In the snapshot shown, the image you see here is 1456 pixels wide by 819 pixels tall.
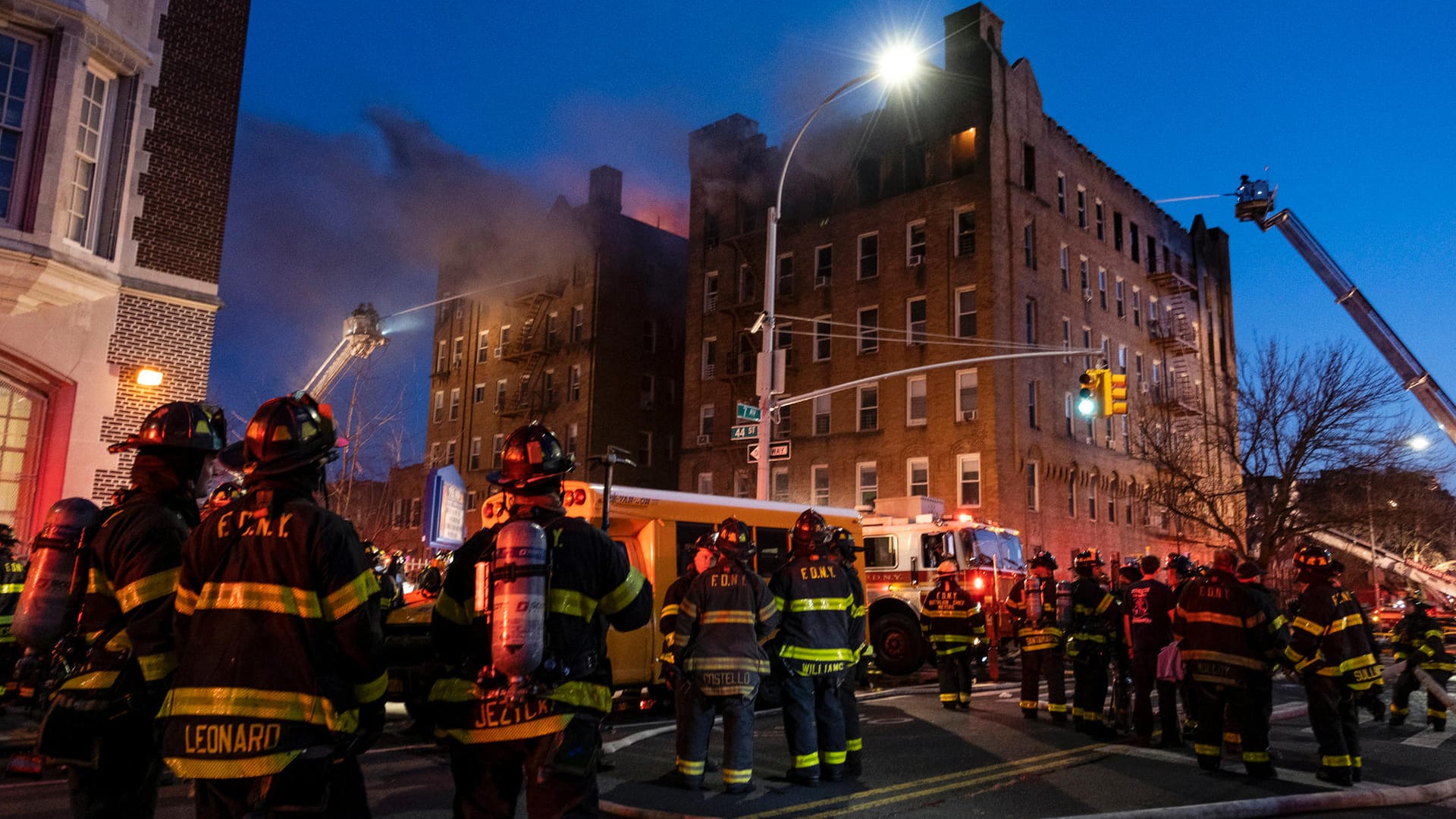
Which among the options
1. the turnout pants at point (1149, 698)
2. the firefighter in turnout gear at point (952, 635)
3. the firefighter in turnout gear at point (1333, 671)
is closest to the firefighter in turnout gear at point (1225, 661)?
the firefighter in turnout gear at point (1333, 671)

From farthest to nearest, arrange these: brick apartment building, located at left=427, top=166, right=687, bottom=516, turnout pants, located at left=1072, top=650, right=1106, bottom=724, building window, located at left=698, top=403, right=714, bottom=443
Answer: brick apartment building, located at left=427, top=166, right=687, bottom=516
building window, located at left=698, top=403, right=714, bottom=443
turnout pants, located at left=1072, top=650, right=1106, bottom=724

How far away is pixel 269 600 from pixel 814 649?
4.49 m

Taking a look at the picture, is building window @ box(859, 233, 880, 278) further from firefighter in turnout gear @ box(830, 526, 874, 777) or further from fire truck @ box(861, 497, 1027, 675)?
firefighter in turnout gear @ box(830, 526, 874, 777)

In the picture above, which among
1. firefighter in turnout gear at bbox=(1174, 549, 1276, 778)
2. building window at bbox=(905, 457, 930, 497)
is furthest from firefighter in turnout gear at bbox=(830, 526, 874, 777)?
building window at bbox=(905, 457, 930, 497)

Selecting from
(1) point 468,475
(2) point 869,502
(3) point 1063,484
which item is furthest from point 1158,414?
(1) point 468,475

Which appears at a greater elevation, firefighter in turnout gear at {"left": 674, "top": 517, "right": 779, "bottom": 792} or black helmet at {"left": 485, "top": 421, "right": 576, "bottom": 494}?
black helmet at {"left": 485, "top": 421, "right": 576, "bottom": 494}

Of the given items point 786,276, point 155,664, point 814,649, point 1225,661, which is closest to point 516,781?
point 155,664

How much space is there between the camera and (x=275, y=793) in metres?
3.18

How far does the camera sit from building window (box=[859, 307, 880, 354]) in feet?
109

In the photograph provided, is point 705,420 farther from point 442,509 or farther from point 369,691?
point 369,691

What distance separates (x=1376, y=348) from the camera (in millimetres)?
25500

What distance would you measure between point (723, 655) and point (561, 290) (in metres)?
36.0

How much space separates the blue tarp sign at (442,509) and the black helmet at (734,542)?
21.4ft

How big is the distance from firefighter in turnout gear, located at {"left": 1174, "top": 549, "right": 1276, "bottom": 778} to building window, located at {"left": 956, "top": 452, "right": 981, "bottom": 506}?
21.9 meters
